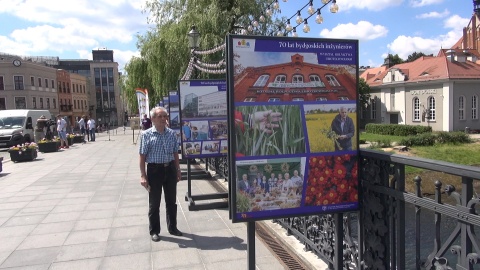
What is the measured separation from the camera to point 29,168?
12.8 m

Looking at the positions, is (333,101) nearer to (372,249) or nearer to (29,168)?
(372,249)

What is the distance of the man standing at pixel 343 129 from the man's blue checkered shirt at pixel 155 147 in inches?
107

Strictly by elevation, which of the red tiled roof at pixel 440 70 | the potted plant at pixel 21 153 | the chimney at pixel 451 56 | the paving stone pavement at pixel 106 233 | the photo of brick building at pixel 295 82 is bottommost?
the paving stone pavement at pixel 106 233

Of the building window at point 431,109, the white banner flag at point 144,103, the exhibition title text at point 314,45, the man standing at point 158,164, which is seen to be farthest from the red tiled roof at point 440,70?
the exhibition title text at point 314,45

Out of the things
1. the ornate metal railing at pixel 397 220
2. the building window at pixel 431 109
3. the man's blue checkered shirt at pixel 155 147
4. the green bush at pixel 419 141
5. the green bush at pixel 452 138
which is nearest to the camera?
the ornate metal railing at pixel 397 220

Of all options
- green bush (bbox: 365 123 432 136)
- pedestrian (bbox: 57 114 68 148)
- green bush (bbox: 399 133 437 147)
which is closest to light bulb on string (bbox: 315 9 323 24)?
pedestrian (bbox: 57 114 68 148)

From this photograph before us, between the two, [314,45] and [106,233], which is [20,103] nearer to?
[106,233]

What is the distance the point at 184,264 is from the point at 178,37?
14177 mm

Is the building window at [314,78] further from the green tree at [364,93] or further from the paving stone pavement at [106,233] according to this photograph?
the green tree at [364,93]

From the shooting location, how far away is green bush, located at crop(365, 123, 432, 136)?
111 feet

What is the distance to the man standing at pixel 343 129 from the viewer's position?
281cm

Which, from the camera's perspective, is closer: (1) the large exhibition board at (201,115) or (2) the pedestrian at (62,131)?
(1) the large exhibition board at (201,115)

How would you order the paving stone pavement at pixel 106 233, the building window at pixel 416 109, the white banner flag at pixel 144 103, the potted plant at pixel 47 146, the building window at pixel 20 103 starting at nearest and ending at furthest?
the paving stone pavement at pixel 106 233, the white banner flag at pixel 144 103, the potted plant at pixel 47 146, the building window at pixel 416 109, the building window at pixel 20 103

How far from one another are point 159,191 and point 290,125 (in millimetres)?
2902
